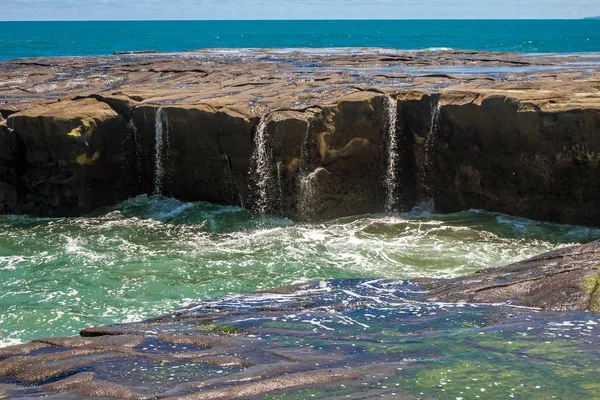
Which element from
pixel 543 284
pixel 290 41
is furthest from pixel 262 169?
pixel 290 41

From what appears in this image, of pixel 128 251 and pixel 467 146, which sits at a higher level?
pixel 467 146

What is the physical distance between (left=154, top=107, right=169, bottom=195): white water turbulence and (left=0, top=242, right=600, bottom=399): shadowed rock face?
723cm

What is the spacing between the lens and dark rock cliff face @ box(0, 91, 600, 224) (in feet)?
45.7

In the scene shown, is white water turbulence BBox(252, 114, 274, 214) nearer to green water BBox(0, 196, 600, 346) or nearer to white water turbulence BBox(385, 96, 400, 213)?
green water BBox(0, 196, 600, 346)

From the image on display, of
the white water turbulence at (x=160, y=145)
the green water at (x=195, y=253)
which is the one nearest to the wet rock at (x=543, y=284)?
the green water at (x=195, y=253)

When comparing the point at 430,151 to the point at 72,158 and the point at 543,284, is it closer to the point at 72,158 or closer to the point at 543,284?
the point at 72,158

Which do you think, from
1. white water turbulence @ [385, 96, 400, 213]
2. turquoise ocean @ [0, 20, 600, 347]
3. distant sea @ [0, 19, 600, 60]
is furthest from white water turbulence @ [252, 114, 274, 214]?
distant sea @ [0, 19, 600, 60]

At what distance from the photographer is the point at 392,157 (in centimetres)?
1488

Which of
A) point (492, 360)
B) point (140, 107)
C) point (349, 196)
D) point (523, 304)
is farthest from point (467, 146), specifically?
point (492, 360)

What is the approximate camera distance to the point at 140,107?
15547 mm

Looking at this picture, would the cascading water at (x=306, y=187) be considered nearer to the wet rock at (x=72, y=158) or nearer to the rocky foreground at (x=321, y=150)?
the rocky foreground at (x=321, y=150)

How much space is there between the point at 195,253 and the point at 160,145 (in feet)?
10.7

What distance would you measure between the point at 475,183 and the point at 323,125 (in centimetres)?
283

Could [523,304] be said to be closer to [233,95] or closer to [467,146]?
[467,146]
